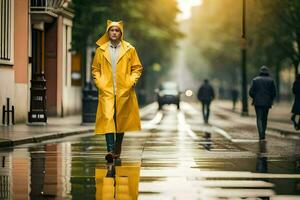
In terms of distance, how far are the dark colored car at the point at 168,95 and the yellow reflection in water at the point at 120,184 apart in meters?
45.9

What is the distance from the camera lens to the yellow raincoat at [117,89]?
14.1m

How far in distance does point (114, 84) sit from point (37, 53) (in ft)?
75.6

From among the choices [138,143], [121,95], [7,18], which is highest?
[7,18]

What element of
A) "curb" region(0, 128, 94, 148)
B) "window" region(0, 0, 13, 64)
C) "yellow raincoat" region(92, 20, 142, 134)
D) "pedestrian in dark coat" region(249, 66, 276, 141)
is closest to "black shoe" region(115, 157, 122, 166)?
"yellow raincoat" region(92, 20, 142, 134)

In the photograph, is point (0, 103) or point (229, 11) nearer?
point (0, 103)

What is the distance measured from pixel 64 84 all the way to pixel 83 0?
4117 millimetres

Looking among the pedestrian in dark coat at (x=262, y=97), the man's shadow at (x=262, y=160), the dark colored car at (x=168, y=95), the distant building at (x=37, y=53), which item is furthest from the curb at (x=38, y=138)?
the dark colored car at (x=168, y=95)

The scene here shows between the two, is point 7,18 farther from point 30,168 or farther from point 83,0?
point 30,168

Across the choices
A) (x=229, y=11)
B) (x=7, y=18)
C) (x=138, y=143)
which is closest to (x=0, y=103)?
(x=7, y=18)

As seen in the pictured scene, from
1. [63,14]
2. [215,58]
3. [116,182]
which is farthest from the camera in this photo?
[215,58]

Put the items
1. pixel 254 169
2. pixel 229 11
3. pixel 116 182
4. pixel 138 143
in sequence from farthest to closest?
pixel 229 11 → pixel 138 143 → pixel 254 169 → pixel 116 182

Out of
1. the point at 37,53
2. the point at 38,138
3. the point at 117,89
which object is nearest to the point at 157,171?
the point at 117,89

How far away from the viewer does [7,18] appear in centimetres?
2908

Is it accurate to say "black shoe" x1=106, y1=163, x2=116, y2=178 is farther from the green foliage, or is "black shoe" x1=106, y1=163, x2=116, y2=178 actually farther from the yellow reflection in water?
the green foliage
